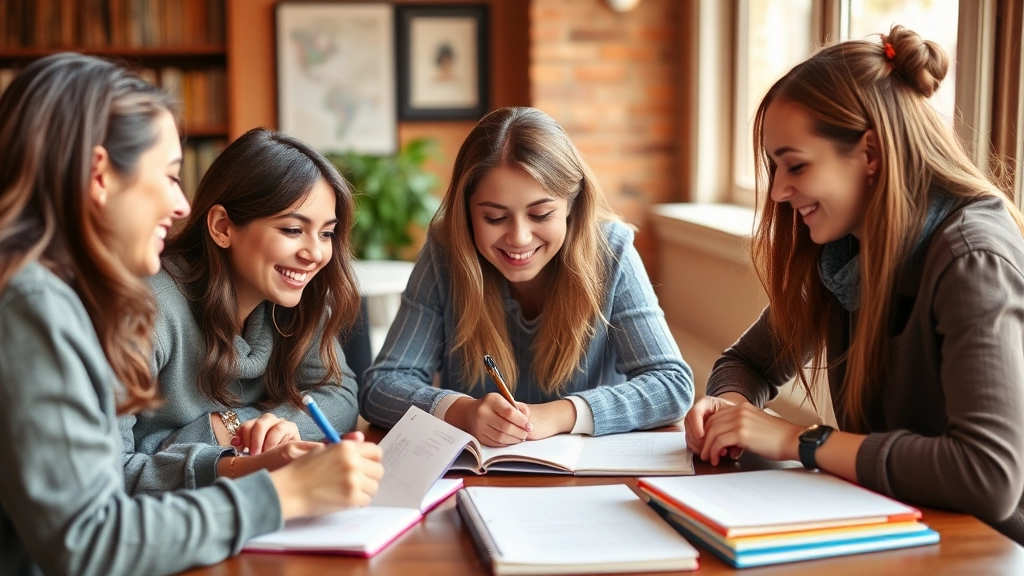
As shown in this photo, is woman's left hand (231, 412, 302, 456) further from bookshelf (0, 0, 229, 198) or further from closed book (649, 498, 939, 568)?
bookshelf (0, 0, 229, 198)

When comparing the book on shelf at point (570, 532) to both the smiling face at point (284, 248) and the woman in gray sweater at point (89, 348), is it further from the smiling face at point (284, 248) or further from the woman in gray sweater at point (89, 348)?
the smiling face at point (284, 248)

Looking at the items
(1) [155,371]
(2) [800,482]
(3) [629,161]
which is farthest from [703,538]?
(3) [629,161]

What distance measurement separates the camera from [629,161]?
4004mm

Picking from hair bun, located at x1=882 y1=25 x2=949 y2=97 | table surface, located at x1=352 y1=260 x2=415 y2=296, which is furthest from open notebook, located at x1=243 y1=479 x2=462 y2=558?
table surface, located at x1=352 y1=260 x2=415 y2=296

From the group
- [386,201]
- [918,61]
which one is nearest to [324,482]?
[918,61]

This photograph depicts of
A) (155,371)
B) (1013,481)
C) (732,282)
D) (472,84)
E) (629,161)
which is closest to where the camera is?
(1013,481)

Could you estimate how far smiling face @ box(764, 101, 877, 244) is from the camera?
135 cm

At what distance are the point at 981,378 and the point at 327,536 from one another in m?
0.77

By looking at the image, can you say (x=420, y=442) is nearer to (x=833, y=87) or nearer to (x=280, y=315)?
(x=280, y=315)

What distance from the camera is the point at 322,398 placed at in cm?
168

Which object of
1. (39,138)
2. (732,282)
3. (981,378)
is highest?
(39,138)

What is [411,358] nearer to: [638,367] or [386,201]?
[638,367]

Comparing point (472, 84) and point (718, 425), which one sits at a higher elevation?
point (472, 84)

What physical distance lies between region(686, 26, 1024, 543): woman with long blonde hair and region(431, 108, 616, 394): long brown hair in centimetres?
38
